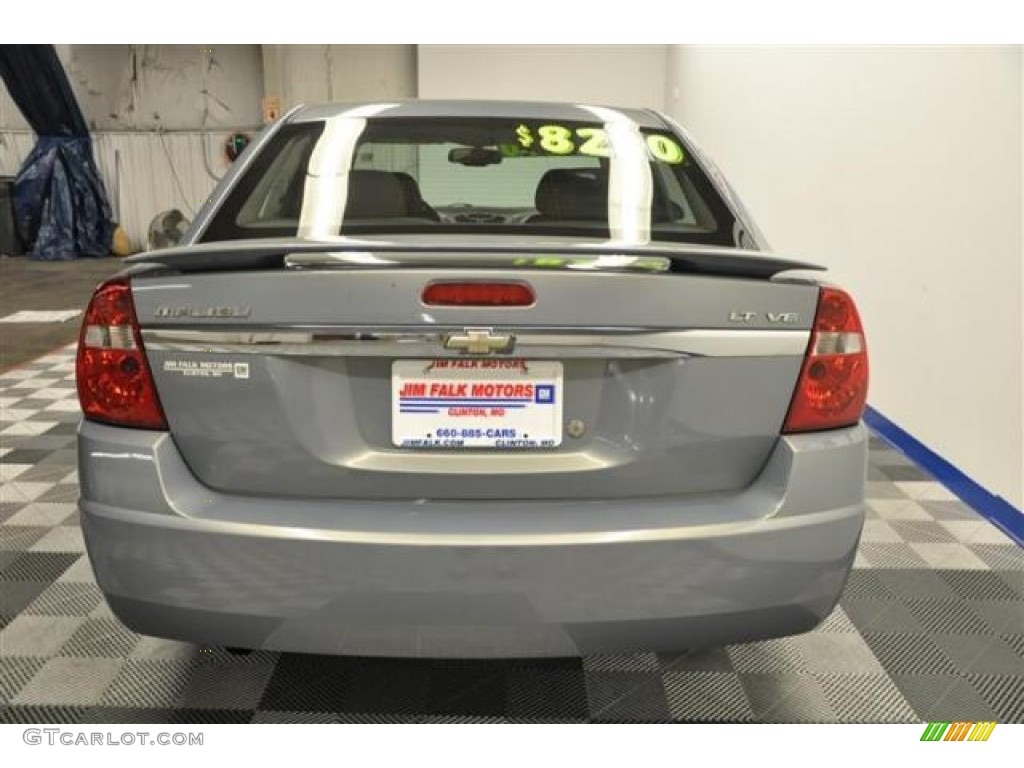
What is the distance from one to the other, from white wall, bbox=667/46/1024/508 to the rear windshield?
4.28ft

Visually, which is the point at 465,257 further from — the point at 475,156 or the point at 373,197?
the point at 475,156

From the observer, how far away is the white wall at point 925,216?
2.87 meters

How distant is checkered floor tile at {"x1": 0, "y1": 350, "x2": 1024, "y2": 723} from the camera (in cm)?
182

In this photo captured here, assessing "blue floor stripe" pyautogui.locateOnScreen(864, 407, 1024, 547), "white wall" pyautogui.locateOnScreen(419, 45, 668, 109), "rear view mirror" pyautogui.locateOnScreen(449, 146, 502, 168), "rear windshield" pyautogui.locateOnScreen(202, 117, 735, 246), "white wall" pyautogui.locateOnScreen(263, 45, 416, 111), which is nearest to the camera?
"rear windshield" pyautogui.locateOnScreen(202, 117, 735, 246)

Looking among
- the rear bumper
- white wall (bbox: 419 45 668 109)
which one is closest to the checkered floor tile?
the rear bumper

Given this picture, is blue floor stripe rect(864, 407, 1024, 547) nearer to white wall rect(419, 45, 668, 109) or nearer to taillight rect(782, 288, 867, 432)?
taillight rect(782, 288, 867, 432)

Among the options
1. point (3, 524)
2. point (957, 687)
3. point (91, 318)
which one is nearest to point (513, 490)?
point (91, 318)

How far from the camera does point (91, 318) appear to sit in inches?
57.5

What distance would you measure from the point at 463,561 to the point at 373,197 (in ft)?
3.71

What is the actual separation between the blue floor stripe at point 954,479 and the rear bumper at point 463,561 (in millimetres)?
1742

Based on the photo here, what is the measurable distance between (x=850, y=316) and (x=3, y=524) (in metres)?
2.71
